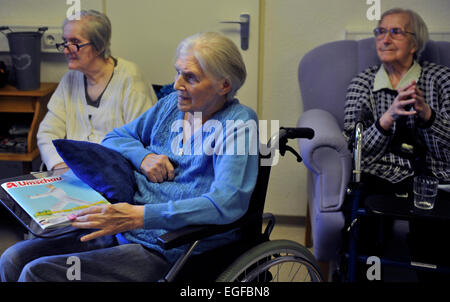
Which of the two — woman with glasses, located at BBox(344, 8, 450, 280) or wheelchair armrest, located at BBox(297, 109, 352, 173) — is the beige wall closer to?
woman with glasses, located at BBox(344, 8, 450, 280)

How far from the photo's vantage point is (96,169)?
1.54 metres

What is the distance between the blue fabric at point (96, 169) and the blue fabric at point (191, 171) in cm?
9

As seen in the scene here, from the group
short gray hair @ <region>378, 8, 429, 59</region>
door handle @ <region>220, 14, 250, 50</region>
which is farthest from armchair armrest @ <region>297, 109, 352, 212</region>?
door handle @ <region>220, 14, 250, 50</region>

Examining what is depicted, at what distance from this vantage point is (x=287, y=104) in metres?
2.79

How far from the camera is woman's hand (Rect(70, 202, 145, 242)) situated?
1322 mm

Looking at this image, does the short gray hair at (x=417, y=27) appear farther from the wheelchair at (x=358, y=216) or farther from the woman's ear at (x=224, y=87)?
the woman's ear at (x=224, y=87)

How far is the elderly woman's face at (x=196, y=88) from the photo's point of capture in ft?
5.15

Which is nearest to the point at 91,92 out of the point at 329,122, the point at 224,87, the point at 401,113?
the point at 224,87

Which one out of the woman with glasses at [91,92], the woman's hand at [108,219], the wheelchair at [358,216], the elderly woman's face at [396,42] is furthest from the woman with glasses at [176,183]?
the elderly woman's face at [396,42]

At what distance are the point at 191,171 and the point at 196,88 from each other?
0.26 m

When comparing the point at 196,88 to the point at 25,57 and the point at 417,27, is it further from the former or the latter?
the point at 25,57

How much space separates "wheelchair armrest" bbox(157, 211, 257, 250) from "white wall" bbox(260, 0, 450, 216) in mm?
1445
